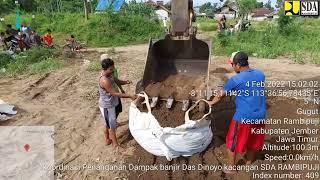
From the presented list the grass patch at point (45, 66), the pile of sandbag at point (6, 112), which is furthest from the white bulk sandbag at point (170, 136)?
the grass patch at point (45, 66)

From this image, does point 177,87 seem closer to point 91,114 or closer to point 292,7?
point 91,114

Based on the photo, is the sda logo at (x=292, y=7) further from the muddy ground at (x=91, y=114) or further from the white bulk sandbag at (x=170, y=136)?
the white bulk sandbag at (x=170, y=136)

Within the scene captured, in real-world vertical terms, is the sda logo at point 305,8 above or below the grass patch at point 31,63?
above

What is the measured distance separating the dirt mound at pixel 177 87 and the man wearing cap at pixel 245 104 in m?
1.27

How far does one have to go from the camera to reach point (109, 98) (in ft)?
16.2

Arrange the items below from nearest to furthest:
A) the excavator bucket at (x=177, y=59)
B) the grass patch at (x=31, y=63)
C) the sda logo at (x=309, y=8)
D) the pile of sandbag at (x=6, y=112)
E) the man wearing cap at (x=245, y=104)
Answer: the man wearing cap at (x=245, y=104)
the excavator bucket at (x=177, y=59)
the pile of sandbag at (x=6, y=112)
the grass patch at (x=31, y=63)
the sda logo at (x=309, y=8)

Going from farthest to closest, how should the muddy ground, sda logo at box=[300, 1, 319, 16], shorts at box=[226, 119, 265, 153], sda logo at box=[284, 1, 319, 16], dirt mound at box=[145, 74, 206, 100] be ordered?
sda logo at box=[300, 1, 319, 16]
sda logo at box=[284, 1, 319, 16]
dirt mound at box=[145, 74, 206, 100]
the muddy ground
shorts at box=[226, 119, 265, 153]

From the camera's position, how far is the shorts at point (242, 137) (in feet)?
13.6

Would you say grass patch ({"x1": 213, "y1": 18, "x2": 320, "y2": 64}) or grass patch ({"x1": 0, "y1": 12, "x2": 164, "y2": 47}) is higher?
grass patch ({"x1": 0, "y1": 12, "x2": 164, "y2": 47})

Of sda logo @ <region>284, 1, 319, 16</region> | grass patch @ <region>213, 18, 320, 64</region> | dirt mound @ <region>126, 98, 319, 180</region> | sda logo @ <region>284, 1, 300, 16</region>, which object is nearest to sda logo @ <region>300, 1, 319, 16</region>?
sda logo @ <region>284, 1, 319, 16</region>

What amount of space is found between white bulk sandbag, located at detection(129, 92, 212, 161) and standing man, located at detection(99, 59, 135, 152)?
42cm

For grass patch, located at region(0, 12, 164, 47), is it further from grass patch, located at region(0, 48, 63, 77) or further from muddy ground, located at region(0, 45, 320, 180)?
muddy ground, located at region(0, 45, 320, 180)

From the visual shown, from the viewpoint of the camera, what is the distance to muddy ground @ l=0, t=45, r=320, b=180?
4586 mm

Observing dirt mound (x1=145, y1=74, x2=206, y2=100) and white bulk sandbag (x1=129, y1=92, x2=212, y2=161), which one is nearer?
white bulk sandbag (x1=129, y1=92, x2=212, y2=161)
